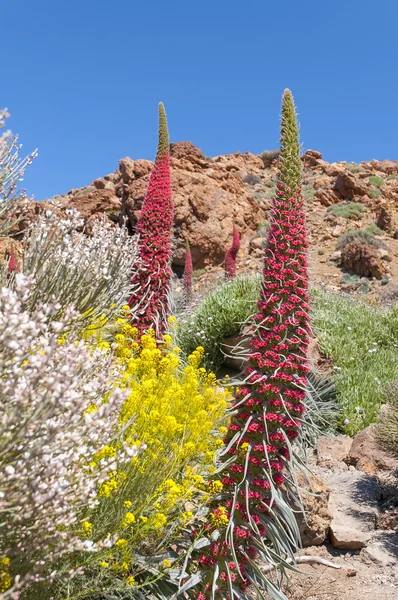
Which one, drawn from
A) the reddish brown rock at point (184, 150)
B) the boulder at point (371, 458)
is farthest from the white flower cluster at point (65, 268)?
the reddish brown rock at point (184, 150)

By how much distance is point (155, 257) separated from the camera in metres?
4.98

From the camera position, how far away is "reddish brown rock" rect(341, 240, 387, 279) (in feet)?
59.9

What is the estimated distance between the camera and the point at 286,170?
315 centimetres

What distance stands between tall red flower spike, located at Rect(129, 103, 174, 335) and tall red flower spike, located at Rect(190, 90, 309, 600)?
2.00 meters

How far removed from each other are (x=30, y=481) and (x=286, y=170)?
7.35 feet

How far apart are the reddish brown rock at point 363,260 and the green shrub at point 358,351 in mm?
8712

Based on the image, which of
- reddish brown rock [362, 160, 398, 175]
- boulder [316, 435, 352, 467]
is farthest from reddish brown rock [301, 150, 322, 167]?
boulder [316, 435, 352, 467]

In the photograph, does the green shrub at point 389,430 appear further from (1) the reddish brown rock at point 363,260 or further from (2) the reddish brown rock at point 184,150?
(2) the reddish brown rock at point 184,150

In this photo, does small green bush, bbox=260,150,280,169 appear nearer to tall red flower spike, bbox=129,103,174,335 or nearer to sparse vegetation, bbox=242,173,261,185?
sparse vegetation, bbox=242,173,261,185

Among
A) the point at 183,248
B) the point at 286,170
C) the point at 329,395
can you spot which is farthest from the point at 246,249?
the point at 286,170

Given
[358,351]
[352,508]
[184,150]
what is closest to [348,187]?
[184,150]

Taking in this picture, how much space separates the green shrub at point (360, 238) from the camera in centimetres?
2038

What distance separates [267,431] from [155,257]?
2.53m

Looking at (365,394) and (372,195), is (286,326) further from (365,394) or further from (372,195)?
(372,195)
